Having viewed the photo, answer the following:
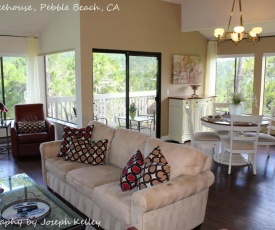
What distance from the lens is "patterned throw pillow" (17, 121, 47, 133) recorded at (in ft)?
18.8

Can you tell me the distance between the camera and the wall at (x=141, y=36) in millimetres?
5387

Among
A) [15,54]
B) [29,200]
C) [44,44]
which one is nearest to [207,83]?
[44,44]

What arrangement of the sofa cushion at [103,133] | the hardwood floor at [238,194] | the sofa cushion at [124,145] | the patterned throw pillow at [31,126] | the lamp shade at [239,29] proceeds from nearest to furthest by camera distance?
the hardwood floor at [238,194] → the sofa cushion at [124,145] → the sofa cushion at [103,133] → the lamp shade at [239,29] → the patterned throw pillow at [31,126]

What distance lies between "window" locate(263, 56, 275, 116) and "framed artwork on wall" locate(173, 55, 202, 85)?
156cm

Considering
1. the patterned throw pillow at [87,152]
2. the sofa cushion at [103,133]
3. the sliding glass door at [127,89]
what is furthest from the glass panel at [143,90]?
the patterned throw pillow at [87,152]

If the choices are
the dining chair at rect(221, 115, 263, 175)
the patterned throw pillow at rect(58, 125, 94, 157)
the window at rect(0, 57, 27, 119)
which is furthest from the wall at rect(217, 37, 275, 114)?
the window at rect(0, 57, 27, 119)

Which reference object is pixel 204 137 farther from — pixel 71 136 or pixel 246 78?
pixel 246 78

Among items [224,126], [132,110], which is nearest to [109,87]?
[132,110]

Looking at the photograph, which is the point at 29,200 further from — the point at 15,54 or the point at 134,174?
the point at 15,54

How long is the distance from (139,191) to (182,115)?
4.29m

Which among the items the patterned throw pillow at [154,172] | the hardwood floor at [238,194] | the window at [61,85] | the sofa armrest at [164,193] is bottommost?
the hardwood floor at [238,194]

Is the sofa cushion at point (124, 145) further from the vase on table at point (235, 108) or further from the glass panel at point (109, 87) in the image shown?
the vase on table at point (235, 108)

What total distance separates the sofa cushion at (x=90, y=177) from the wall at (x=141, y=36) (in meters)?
2.13

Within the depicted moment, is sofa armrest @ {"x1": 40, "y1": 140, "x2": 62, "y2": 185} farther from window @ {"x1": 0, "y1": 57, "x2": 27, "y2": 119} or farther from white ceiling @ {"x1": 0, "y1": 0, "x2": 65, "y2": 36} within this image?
window @ {"x1": 0, "y1": 57, "x2": 27, "y2": 119}
